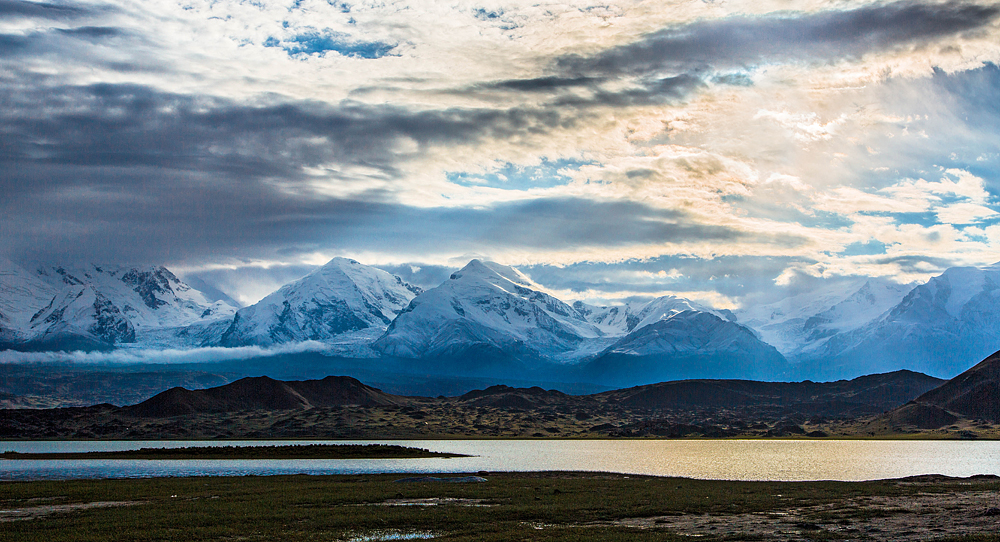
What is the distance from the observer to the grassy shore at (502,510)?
2251 inches

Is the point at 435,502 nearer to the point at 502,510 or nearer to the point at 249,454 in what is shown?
the point at 502,510

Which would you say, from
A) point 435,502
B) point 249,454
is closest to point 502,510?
point 435,502

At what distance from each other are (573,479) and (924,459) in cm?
9981

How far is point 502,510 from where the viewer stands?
7088 centimetres

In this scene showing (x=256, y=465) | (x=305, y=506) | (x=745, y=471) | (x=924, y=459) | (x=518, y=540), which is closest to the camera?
(x=518, y=540)

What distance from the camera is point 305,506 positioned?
75688 millimetres

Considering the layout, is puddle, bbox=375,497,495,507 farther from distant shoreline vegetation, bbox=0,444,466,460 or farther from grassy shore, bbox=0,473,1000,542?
distant shoreline vegetation, bbox=0,444,466,460

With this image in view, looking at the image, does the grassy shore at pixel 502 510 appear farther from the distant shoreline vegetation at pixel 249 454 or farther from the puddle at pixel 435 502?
the distant shoreline vegetation at pixel 249 454

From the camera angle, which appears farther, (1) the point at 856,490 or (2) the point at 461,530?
(1) the point at 856,490

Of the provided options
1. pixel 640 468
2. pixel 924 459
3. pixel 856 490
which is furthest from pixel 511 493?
pixel 924 459

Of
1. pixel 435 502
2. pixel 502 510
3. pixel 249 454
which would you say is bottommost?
pixel 249 454

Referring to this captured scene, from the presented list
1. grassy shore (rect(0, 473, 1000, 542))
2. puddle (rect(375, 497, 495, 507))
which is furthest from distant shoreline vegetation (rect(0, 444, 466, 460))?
puddle (rect(375, 497, 495, 507))

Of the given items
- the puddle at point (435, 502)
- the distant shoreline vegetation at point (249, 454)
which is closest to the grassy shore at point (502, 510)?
the puddle at point (435, 502)

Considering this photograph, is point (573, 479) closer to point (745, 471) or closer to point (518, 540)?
point (745, 471)
